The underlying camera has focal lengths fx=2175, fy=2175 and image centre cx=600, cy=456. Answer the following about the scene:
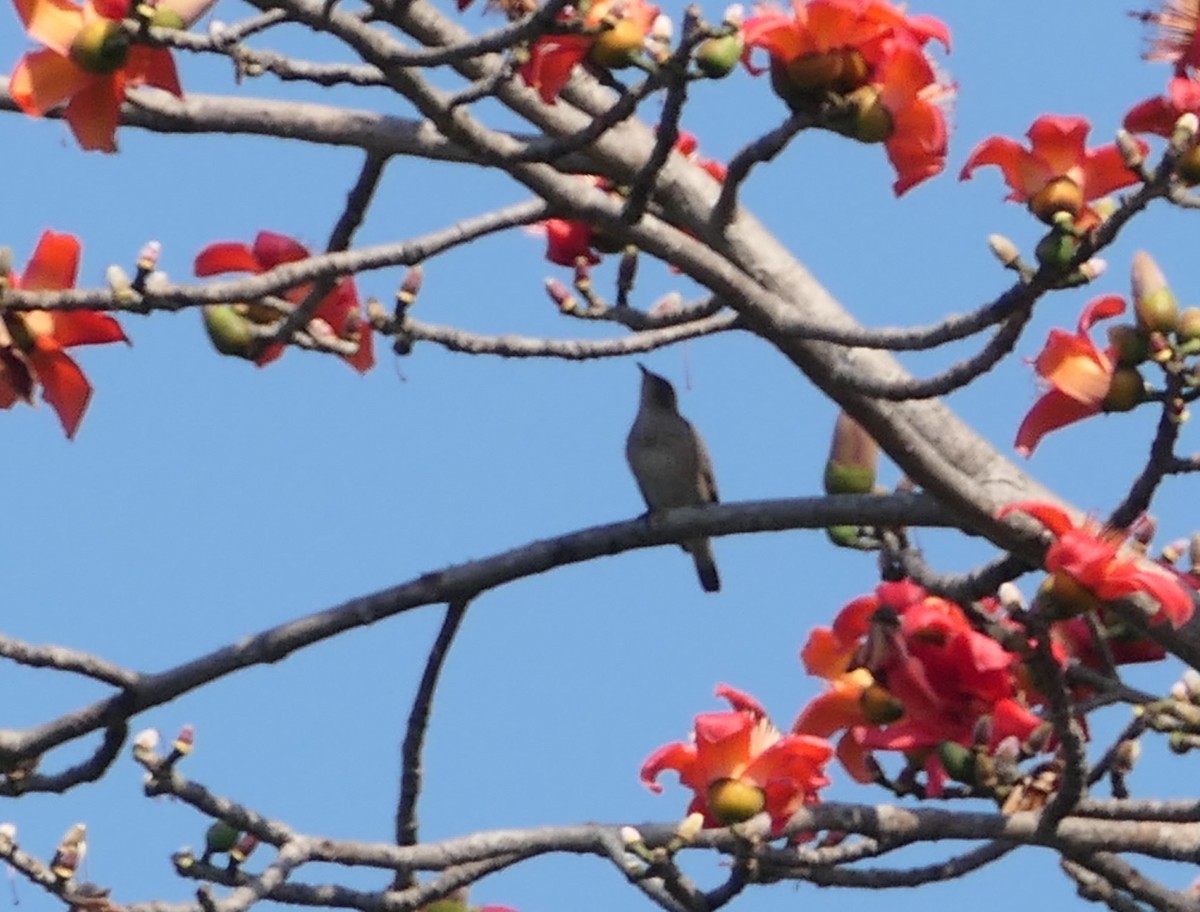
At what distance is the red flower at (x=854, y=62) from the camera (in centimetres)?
285

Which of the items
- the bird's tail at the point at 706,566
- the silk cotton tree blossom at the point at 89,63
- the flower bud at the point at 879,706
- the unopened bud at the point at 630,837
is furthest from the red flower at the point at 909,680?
the bird's tail at the point at 706,566

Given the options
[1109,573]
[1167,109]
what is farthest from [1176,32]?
[1109,573]

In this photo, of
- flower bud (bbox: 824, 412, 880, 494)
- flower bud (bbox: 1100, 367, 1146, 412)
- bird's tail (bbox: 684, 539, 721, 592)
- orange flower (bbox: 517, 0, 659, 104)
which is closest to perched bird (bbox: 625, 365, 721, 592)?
bird's tail (bbox: 684, 539, 721, 592)

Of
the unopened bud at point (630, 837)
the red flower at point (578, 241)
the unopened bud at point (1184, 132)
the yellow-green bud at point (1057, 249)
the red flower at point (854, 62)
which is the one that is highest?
the red flower at point (578, 241)

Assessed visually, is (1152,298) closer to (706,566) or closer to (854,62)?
(854,62)

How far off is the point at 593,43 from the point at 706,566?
16.3 ft

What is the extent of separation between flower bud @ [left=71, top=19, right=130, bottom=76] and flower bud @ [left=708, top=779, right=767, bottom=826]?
1268 mm

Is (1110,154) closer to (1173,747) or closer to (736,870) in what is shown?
(1173,747)

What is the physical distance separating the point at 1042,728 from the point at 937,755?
0.92ft

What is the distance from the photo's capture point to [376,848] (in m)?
3.08

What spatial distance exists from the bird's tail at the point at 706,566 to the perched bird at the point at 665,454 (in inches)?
17.3

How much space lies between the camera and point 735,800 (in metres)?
3.04

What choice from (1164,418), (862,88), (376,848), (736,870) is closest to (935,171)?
(862,88)

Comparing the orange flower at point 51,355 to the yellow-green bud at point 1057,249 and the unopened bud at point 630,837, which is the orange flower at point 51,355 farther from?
the yellow-green bud at point 1057,249
